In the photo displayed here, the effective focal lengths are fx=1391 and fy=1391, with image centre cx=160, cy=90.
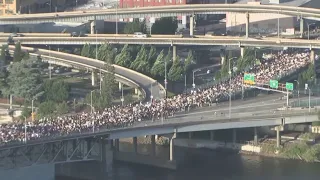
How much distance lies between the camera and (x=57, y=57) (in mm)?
74188

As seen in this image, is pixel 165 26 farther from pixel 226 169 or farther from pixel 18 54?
pixel 226 169

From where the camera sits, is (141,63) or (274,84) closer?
(274,84)

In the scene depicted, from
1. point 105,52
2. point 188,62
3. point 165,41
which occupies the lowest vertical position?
point 188,62

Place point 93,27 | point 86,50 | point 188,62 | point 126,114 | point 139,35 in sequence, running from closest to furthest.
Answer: point 126,114 < point 188,62 < point 86,50 < point 139,35 < point 93,27

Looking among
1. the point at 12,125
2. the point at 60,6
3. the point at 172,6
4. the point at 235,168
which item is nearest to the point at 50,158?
the point at 12,125

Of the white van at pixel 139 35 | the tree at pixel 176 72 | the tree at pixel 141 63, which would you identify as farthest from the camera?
the white van at pixel 139 35

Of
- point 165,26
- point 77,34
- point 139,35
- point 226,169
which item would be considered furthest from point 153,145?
point 165,26

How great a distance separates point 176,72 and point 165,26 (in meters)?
15.7

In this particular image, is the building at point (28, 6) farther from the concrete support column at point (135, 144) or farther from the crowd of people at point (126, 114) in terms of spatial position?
the concrete support column at point (135, 144)

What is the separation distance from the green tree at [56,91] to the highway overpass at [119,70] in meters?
3.32

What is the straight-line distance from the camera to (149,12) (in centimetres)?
8712

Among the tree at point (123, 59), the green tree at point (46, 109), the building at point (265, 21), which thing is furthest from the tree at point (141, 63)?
the building at point (265, 21)

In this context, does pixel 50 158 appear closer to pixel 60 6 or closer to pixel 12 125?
pixel 12 125

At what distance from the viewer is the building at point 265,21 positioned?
88.0m
